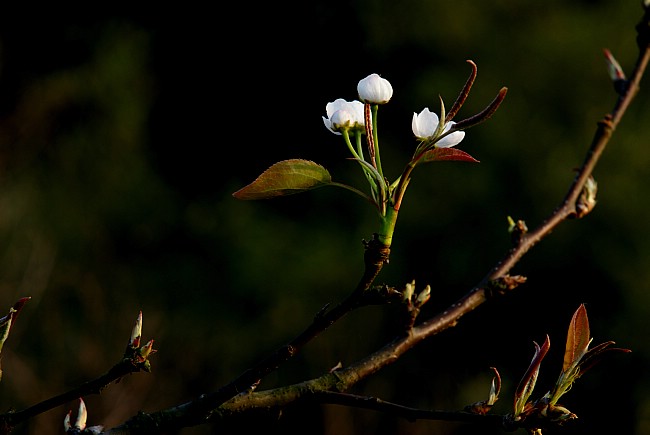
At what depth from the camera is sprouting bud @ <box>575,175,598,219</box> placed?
0.49m

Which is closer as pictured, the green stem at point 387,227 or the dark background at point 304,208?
the green stem at point 387,227

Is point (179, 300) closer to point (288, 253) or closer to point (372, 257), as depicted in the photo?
point (288, 253)

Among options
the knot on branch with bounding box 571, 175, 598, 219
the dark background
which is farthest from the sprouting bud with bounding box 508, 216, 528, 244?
the dark background

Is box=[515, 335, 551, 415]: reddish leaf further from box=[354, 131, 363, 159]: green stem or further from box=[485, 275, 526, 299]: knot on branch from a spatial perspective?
box=[354, 131, 363, 159]: green stem

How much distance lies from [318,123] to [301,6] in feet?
2.90

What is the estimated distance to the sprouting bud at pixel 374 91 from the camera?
0.51 metres

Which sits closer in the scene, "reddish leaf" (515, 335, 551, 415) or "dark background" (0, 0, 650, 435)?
"reddish leaf" (515, 335, 551, 415)

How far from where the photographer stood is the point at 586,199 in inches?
19.4

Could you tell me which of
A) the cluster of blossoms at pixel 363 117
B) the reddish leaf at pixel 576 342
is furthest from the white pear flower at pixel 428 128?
the reddish leaf at pixel 576 342

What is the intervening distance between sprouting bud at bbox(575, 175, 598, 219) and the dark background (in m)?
2.28

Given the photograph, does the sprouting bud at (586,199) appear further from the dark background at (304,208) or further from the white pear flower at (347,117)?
the dark background at (304,208)

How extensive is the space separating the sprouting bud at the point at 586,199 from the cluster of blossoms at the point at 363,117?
0.24 feet

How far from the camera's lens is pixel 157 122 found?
4902 mm

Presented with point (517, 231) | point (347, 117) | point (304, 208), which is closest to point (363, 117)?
point (347, 117)
